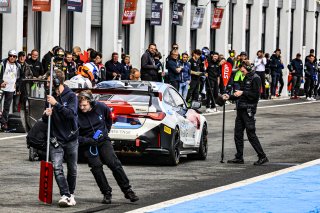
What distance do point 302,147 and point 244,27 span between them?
31.7 metres

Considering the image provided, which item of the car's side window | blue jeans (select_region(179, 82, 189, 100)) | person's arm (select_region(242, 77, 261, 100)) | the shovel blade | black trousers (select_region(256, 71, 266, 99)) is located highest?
Answer: person's arm (select_region(242, 77, 261, 100))

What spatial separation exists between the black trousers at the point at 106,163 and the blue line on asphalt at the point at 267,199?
761mm

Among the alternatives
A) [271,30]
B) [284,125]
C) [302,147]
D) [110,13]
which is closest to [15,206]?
[302,147]

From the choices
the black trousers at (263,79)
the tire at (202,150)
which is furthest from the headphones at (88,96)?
the black trousers at (263,79)

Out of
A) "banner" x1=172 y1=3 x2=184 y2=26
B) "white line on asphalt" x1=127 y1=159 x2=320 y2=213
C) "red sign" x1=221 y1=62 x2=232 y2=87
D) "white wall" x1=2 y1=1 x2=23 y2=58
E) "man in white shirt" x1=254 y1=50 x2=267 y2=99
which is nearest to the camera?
"white line on asphalt" x1=127 y1=159 x2=320 y2=213

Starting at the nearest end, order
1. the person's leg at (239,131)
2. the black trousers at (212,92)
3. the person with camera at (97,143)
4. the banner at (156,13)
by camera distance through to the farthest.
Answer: the person with camera at (97,143) → the person's leg at (239,131) → the black trousers at (212,92) → the banner at (156,13)

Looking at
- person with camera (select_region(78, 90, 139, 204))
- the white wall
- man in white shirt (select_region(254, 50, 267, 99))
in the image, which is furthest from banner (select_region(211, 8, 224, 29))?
person with camera (select_region(78, 90, 139, 204))

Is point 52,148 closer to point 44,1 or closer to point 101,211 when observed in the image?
point 101,211

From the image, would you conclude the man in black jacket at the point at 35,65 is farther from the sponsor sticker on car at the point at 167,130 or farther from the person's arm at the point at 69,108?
the person's arm at the point at 69,108

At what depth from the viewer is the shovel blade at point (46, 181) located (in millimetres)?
14008

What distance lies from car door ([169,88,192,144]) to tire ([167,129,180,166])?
0.29 metres

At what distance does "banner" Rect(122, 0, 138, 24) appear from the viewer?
40.2 meters

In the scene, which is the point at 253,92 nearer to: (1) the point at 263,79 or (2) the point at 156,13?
(2) the point at 156,13

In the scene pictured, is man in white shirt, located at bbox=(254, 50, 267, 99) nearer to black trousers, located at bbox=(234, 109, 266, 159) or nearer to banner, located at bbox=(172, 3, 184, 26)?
banner, located at bbox=(172, 3, 184, 26)
